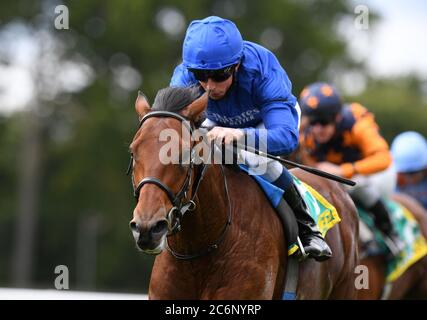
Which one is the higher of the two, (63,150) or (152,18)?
(152,18)

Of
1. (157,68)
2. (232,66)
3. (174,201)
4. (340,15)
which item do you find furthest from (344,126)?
(340,15)

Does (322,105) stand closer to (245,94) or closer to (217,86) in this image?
(245,94)

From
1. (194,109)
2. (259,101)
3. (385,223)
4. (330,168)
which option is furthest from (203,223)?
(385,223)

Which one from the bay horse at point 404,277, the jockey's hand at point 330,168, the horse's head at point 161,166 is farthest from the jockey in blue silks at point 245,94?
the bay horse at point 404,277

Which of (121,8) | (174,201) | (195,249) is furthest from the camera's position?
(121,8)

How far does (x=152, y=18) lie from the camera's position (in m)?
30.5

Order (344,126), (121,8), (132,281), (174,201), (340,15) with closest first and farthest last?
→ (174,201)
(344,126)
(121,8)
(132,281)
(340,15)

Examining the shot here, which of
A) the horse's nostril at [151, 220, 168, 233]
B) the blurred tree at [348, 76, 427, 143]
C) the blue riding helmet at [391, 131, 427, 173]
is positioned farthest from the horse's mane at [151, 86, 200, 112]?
the blurred tree at [348, 76, 427, 143]

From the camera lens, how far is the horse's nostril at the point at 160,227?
434 cm

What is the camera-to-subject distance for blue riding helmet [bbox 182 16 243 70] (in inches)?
203

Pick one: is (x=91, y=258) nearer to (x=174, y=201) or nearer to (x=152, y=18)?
(x=152, y=18)

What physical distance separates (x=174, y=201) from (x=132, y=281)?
2760 cm

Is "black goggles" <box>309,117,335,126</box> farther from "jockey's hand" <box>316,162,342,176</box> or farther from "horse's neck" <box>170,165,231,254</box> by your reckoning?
"horse's neck" <box>170,165,231,254</box>

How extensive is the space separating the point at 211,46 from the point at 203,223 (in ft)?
3.34
